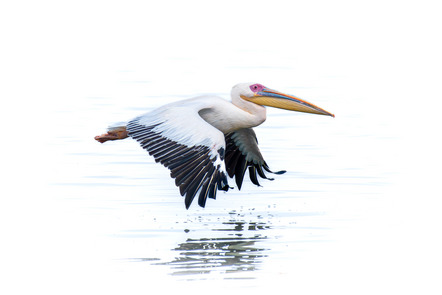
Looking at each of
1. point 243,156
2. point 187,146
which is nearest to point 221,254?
point 187,146

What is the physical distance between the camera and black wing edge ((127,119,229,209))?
31.1 ft

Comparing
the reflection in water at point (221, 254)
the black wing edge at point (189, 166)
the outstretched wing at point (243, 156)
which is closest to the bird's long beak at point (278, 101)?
the outstretched wing at point (243, 156)

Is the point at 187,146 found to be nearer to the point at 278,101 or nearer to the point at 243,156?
the point at 278,101

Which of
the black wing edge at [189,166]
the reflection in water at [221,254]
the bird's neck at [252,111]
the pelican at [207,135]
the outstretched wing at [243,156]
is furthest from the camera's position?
the outstretched wing at [243,156]

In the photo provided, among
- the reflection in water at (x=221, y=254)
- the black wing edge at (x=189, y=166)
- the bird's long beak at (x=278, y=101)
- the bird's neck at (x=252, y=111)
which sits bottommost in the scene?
the reflection in water at (x=221, y=254)

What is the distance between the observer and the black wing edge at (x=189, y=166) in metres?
9.48

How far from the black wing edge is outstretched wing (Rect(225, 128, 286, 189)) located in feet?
5.95

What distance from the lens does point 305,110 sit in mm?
11328

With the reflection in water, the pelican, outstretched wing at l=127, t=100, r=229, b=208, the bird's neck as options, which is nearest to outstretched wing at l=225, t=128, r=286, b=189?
the pelican

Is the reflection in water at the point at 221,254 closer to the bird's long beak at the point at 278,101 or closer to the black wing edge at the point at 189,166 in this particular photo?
the black wing edge at the point at 189,166

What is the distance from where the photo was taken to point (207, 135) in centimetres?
998

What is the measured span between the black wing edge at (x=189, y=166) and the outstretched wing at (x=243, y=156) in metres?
1.81

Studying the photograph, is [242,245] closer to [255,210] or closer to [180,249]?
[180,249]

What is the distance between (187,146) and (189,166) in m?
0.30
